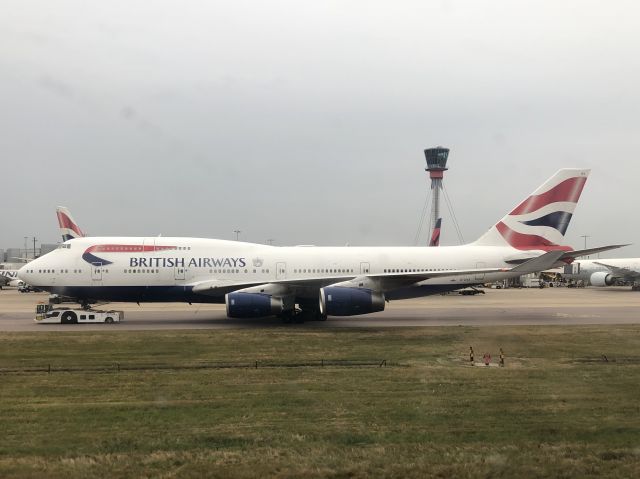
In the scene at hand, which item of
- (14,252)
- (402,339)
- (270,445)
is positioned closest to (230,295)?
(402,339)

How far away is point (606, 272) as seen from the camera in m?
68.2

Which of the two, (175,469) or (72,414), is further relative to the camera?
(72,414)

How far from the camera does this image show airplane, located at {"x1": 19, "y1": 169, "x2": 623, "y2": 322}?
983 inches

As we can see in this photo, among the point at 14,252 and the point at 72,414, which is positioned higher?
the point at 14,252

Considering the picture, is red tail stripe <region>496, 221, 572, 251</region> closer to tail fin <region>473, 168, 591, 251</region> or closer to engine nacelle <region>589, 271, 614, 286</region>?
tail fin <region>473, 168, 591, 251</region>

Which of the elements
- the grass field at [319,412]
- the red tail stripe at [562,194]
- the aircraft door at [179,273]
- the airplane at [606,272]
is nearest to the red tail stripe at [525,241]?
the red tail stripe at [562,194]

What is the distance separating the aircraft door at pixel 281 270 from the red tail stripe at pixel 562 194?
38.9 feet

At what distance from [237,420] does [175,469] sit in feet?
7.64

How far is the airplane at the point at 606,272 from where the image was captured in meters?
63.3

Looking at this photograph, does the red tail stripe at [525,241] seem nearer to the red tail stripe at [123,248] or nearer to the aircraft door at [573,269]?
the red tail stripe at [123,248]

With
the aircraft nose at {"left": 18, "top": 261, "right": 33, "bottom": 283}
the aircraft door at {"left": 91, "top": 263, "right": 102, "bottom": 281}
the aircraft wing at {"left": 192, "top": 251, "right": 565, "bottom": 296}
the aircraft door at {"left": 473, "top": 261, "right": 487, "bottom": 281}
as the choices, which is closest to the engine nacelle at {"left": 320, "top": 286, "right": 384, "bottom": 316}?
the aircraft wing at {"left": 192, "top": 251, "right": 565, "bottom": 296}

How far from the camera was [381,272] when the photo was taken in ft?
89.2

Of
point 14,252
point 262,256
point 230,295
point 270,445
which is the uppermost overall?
point 14,252

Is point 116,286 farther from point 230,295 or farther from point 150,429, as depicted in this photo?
point 150,429
